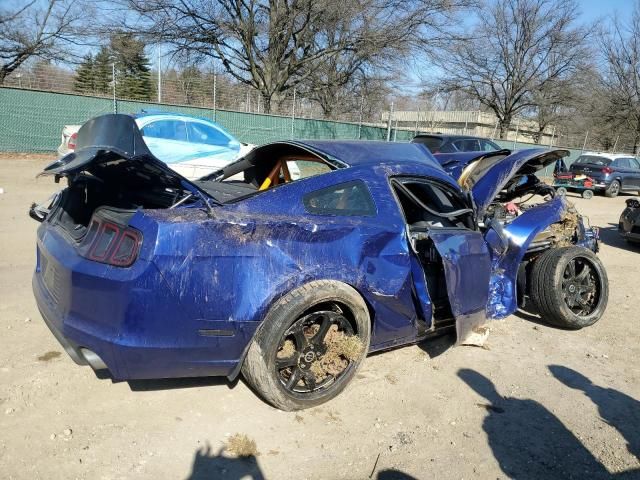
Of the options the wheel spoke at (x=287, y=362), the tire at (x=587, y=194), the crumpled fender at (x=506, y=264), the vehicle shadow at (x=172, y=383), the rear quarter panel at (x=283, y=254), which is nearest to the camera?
the rear quarter panel at (x=283, y=254)

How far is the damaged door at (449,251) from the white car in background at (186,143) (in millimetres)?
6645

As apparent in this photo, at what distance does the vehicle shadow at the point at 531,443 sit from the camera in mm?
2799

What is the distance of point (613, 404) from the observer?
11.7 feet

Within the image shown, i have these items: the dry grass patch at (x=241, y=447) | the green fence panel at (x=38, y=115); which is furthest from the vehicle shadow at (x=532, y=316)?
the green fence panel at (x=38, y=115)

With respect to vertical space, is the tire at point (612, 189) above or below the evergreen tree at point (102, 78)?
below

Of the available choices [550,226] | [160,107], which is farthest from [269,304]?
[160,107]

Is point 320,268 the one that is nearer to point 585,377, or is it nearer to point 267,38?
point 585,377

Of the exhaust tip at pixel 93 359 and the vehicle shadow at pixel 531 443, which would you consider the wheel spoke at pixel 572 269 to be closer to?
→ the vehicle shadow at pixel 531 443

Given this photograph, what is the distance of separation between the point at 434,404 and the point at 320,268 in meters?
1.24

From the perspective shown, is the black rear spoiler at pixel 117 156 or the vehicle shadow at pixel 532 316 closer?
the black rear spoiler at pixel 117 156

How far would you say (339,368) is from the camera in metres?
3.29

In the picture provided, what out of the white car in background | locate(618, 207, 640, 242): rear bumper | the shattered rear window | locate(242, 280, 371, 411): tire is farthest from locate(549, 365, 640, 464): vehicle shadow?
the shattered rear window

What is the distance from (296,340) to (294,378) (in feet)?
0.76

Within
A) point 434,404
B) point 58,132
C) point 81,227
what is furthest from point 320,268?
point 58,132
